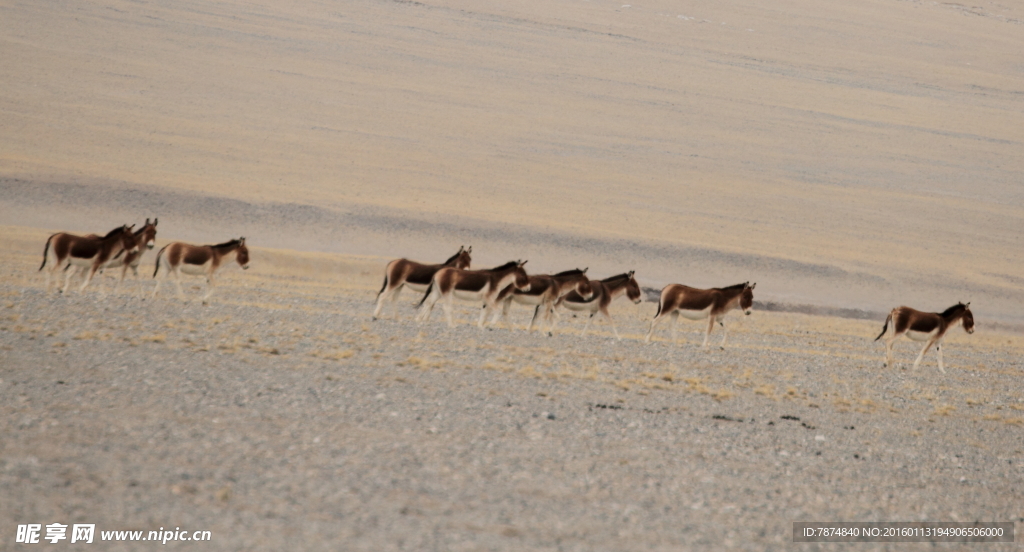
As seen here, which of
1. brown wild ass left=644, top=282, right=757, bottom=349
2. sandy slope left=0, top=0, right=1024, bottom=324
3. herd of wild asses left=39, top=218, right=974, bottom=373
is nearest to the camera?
herd of wild asses left=39, top=218, right=974, bottom=373

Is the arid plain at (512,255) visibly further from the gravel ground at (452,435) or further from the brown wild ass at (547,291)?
the brown wild ass at (547,291)

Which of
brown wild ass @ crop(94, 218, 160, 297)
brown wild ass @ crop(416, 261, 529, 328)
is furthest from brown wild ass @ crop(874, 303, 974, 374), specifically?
brown wild ass @ crop(94, 218, 160, 297)

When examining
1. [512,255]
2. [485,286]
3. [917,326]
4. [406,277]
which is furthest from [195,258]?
[512,255]

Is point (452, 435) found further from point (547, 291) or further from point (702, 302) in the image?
point (702, 302)

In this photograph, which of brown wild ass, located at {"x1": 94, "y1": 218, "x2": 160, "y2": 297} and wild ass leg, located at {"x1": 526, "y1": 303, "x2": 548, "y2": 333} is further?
brown wild ass, located at {"x1": 94, "y1": 218, "x2": 160, "y2": 297}

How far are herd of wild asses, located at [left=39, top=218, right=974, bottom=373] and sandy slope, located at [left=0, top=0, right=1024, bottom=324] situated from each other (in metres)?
20.0

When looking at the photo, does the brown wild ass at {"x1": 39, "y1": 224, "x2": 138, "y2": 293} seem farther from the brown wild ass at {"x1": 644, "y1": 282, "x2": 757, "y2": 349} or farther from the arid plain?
the brown wild ass at {"x1": 644, "y1": 282, "x2": 757, "y2": 349}

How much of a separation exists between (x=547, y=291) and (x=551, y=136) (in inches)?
1806

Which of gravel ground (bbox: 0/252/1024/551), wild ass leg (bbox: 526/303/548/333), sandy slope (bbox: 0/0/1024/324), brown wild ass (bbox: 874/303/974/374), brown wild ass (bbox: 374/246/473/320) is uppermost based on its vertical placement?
sandy slope (bbox: 0/0/1024/324)

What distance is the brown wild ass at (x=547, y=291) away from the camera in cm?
1955

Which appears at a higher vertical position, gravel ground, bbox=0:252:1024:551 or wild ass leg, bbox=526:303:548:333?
wild ass leg, bbox=526:303:548:333

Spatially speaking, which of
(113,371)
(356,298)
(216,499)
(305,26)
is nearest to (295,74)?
(305,26)

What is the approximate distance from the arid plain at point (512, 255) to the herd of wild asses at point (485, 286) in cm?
81

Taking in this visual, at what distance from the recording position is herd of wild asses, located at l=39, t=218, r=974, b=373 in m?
19.0
